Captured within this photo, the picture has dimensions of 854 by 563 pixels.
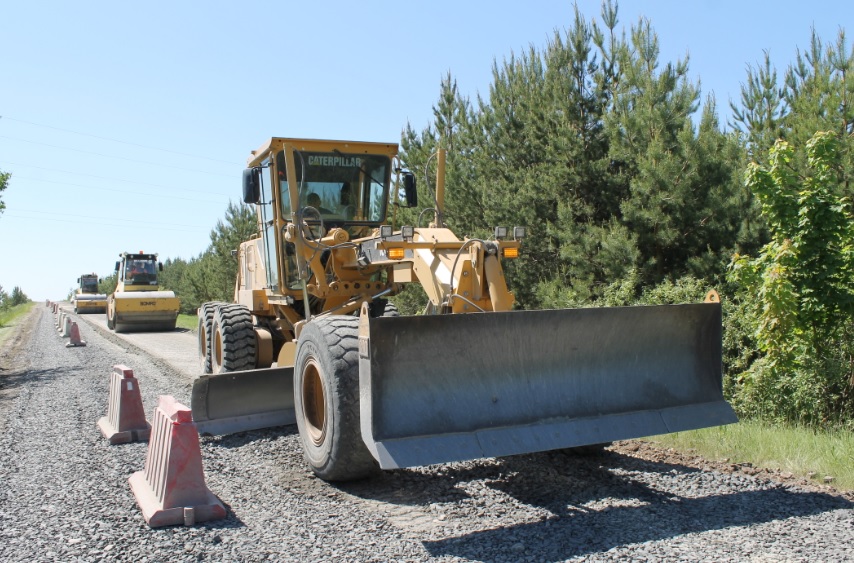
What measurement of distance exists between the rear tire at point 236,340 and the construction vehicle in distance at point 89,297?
42.0 meters

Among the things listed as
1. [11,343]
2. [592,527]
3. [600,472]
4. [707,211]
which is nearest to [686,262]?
[707,211]

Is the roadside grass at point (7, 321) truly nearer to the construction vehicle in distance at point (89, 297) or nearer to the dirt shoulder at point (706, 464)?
the construction vehicle in distance at point (89, 297)

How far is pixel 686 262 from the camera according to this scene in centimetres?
1152

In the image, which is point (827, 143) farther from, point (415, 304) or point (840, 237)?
point (415, 304)

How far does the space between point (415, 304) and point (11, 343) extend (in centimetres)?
1426

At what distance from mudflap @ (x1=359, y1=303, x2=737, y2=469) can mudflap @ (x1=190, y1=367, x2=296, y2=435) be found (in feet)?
7.29

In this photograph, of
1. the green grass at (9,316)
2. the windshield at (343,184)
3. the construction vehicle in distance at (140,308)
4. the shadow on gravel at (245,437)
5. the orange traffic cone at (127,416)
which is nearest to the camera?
the shadow on gravel at (245,437)

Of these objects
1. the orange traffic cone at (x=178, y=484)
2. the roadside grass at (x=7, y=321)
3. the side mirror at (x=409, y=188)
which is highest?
the side mirror at (x=409, y=188)

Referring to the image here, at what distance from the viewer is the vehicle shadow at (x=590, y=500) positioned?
13.5 feet

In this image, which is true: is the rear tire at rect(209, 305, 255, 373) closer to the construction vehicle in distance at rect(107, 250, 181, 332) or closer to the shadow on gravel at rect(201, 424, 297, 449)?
the shadow on gravel at rect(201, 424, 297, 449)

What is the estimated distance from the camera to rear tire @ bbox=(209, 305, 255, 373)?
337 inches

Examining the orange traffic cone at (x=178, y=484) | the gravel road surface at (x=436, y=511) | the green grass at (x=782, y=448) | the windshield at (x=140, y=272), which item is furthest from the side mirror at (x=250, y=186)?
the windshield at (x=140, y=272)

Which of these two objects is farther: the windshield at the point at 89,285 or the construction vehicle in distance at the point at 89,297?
the windshield at the point at 89,285

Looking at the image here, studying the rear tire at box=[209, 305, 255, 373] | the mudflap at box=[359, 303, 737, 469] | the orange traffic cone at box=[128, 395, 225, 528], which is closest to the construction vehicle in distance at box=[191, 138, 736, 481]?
the mudflap at box=[359, 303, 737, 469]
